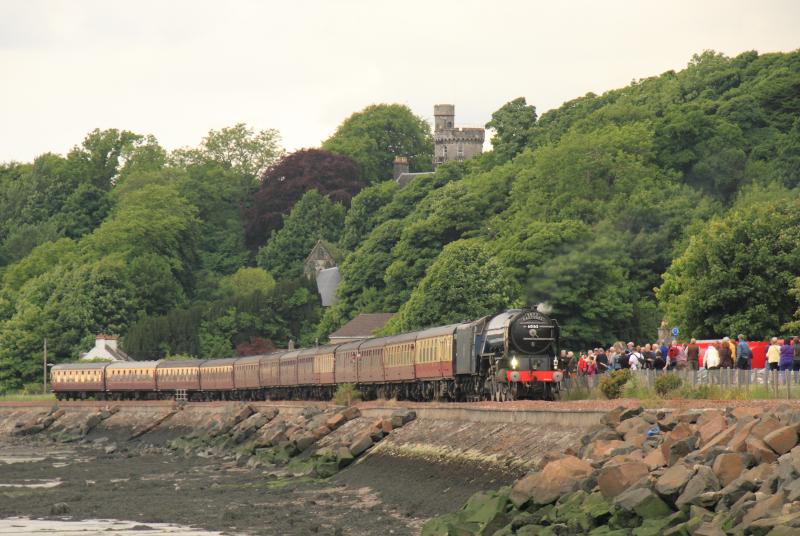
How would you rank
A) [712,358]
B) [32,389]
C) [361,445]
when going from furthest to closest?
[32,389], [361,445], [712,358]

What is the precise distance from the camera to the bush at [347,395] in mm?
67500

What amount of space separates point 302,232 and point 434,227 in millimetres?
45193

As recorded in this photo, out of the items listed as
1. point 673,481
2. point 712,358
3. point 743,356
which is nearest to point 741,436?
point 673,481

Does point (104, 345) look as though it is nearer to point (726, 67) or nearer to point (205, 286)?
point (205, 286)

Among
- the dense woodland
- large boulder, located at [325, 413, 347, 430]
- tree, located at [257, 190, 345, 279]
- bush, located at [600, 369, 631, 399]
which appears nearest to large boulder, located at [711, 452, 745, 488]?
bush, located at [600, 369, 631, 399]

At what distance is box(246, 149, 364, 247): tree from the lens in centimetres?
17262

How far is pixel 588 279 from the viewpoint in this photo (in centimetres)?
8156

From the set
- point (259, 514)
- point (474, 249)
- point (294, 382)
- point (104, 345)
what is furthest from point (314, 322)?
point (259, 514)

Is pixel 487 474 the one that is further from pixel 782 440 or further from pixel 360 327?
pixel 360 327

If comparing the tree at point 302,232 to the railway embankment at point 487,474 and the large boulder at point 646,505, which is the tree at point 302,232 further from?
the large boulder at point 646,505

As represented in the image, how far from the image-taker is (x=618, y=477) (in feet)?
88.3

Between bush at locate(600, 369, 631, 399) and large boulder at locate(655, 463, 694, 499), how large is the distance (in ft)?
59.3

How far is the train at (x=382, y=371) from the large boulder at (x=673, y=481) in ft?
77.1

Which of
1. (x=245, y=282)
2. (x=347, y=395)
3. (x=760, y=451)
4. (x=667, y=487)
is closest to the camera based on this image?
(x=667, y=487)
